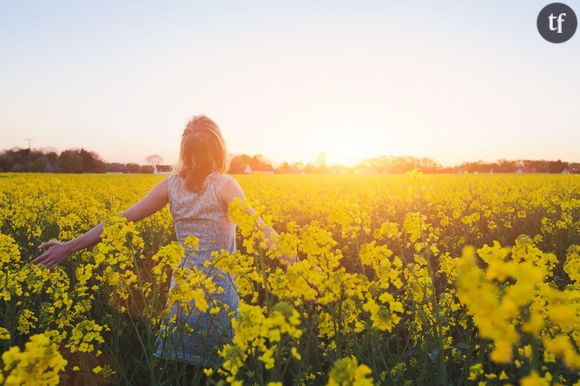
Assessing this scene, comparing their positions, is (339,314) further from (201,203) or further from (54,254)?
(54,254)

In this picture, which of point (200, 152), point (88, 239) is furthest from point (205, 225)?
point (88, 239)

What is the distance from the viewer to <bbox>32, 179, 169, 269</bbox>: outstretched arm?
3.36m

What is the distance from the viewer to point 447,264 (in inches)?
142

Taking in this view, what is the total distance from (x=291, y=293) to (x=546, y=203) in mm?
11149

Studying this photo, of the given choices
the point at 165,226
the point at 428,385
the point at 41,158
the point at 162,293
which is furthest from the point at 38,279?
the point at 41,158

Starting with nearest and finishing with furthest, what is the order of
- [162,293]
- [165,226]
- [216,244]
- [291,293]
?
[291,293], [216,244], [162,293], [165,226]

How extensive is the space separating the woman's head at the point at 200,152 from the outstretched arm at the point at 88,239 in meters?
0.33

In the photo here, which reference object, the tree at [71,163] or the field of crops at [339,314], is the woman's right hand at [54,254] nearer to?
the field of crops at [339,314]

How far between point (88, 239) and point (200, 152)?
1.06m

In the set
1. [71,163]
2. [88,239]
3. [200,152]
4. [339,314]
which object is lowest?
[339,314]

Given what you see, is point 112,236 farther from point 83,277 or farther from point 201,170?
point 201,170

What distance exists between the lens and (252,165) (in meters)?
66.8

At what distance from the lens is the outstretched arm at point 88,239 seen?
3363 millimetres

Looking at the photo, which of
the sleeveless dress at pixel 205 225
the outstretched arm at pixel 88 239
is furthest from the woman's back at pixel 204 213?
the outstretched arm at pixel 88 239
